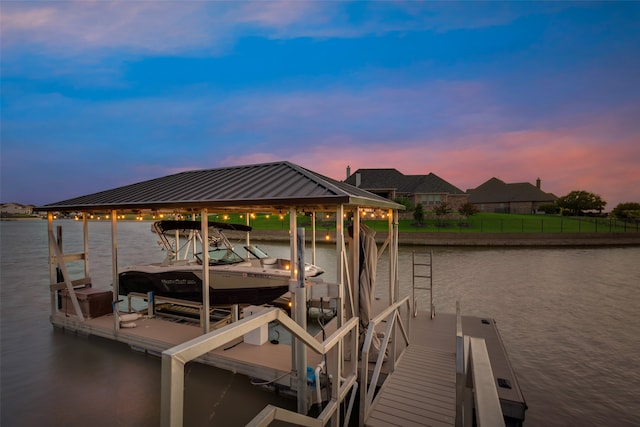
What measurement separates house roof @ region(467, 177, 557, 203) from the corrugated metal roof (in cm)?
6945

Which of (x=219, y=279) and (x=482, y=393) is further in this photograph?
(x=219, y=279)

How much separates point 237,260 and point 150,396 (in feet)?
12.5

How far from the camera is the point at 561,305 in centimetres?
1157

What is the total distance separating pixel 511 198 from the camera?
64.2 meters

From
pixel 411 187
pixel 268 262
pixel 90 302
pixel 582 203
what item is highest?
pixel 411 187

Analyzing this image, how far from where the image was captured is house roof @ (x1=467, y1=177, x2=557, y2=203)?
62.8 meters

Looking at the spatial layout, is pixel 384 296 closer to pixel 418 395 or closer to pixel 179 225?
pixel 418 395

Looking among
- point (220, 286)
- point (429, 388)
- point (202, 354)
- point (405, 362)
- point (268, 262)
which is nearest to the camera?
point (202, 354)

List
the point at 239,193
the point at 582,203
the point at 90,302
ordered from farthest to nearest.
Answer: the point at 582,203, the point at 90,302, the point at 239,193

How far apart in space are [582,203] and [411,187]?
39.5 meters

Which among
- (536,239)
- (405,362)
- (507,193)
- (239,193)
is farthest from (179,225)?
(507,193)

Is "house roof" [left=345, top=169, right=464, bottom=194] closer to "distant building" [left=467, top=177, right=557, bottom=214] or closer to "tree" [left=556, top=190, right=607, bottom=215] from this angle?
"distant building" [left=467, top=177, right=557, bottom=214]

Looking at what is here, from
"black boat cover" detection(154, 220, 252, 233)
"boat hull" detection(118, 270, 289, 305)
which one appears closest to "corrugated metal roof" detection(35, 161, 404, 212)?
"black boat cover" detection(154, 220, 252, 233)

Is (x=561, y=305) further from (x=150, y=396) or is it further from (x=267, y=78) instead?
(x=267, y=78)
